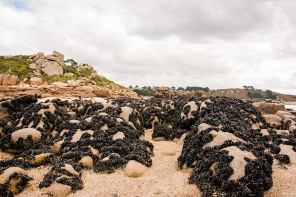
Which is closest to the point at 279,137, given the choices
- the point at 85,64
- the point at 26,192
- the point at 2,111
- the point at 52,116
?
the point at 26,192

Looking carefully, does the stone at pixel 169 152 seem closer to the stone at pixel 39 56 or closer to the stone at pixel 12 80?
the stone at pixel 12 80

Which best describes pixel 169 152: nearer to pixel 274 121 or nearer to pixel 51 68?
pixel 274 121

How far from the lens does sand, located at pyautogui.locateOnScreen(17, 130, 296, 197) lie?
4707 millimetres

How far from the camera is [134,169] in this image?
20.7 ft

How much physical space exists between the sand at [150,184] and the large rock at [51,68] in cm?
4452

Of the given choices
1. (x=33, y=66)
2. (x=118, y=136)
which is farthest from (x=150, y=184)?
(x=33, y=66)

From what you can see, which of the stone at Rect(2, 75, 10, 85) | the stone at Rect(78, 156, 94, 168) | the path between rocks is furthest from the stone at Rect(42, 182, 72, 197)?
the stone at Rect(2, 75, 10, 85)

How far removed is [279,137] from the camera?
852cm

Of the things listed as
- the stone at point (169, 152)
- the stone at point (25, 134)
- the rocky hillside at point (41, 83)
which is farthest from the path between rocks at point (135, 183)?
the rocky hillside at point (41, 83)

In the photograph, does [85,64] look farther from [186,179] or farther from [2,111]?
[186,179]

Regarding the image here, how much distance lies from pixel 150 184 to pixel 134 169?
1.06 m

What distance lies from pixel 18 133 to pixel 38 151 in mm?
1834

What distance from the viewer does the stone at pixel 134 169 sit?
6.15 metres

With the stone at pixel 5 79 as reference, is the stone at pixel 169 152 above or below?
below
